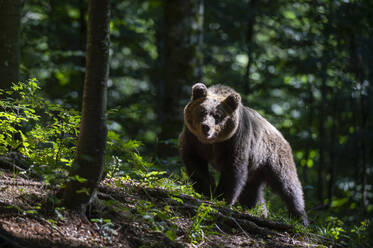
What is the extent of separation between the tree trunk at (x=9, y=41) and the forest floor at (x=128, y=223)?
1.57 meters

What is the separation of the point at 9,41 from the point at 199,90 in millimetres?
2773

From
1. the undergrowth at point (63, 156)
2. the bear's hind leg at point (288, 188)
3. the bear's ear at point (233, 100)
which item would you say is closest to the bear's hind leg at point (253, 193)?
the bear's hind leg at point (288, 188)

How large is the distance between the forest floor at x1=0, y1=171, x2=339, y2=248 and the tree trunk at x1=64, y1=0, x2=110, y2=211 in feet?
0.76

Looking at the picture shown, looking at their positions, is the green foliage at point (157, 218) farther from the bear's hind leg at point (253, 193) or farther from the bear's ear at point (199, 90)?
the bear's hind leg at point (253, 193)

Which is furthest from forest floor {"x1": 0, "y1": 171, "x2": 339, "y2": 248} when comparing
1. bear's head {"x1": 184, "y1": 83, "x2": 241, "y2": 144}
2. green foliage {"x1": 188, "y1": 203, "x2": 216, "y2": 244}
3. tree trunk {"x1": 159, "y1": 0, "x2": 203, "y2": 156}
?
tree trunk {"x1": 159, "y1": 0, "x2": 203, "y2": 156}

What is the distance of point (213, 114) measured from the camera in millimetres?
5762

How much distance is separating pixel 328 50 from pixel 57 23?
26.1 ft

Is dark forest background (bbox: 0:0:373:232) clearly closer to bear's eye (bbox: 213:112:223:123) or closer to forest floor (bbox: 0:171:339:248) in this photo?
bear's eye (bbox: 213:112:223:123)

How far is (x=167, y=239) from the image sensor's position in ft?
11.6

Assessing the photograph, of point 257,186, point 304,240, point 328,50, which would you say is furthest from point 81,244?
point 328,50

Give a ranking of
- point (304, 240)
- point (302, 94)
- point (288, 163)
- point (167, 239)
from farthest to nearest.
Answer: point (302, 94) < point (288, 163) < point (304, 240) < point (167, 239)

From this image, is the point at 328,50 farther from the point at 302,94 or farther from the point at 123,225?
the point at 123,225

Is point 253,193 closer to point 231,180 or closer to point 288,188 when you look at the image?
point 288,188

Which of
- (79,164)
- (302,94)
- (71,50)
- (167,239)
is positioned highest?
(71,50)
